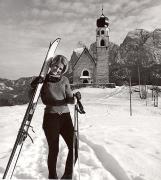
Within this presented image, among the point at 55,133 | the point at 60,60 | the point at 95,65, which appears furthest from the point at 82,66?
the point at 55,133

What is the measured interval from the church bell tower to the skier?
159 ft

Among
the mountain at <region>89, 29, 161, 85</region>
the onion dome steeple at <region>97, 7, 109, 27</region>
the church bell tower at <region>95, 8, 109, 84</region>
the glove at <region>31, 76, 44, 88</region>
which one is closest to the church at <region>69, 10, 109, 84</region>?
the church bell tower at <region>95, 8, 109, 84</region>

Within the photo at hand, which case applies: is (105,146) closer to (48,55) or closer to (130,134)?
(130,134)

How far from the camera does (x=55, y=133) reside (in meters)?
4.54

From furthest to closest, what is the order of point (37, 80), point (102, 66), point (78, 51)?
point (78, 51) → point (102, 66) → point (37, 80)

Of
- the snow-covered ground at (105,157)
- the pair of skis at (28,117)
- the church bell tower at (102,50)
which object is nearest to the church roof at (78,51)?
the church bell tower at (102,50)

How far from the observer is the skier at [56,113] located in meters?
4.56

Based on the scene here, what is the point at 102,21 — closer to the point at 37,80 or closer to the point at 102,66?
the point at 102,66

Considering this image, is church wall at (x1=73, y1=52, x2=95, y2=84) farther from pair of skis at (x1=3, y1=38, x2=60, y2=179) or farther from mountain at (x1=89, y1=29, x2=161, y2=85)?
mountain at (x1=89, y1=29, x2=161, y2=85)

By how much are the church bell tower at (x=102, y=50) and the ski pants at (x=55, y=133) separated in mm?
48446

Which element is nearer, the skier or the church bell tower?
the skier

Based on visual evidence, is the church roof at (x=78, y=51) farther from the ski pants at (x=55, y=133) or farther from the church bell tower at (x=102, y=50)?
the ski pants at (x=55, y=133)

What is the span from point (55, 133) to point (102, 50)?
5089 centimetres

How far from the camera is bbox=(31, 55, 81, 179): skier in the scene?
456 centimetres
